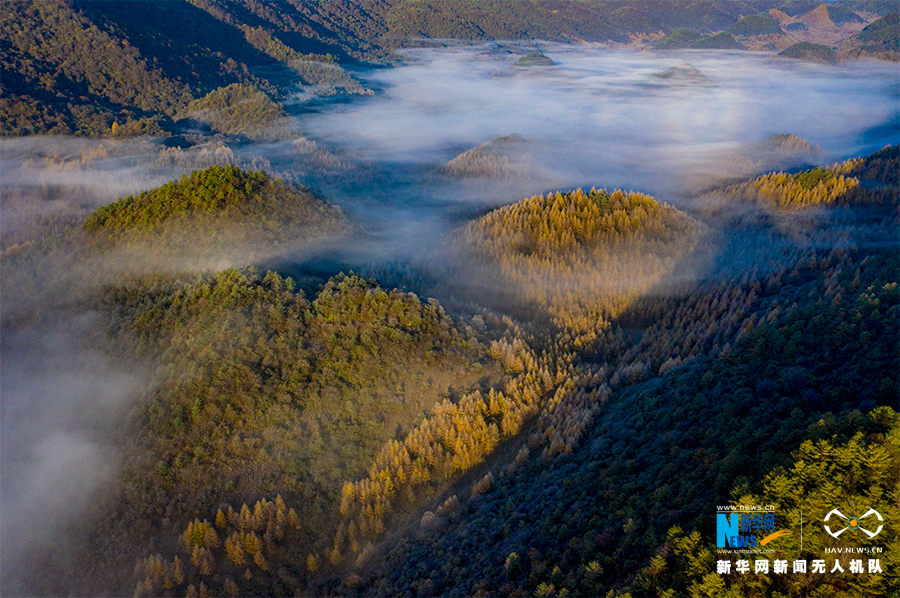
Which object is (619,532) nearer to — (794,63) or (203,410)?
(203,410)

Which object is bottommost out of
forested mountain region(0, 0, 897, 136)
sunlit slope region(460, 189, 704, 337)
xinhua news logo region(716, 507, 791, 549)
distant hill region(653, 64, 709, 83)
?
sunlit slope region(460, 189, 704, 337)

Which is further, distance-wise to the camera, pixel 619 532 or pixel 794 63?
pixel 794 63

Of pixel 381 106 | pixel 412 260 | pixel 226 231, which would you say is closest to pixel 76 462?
pixel 226 231

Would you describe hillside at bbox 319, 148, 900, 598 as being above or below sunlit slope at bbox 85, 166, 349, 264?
below

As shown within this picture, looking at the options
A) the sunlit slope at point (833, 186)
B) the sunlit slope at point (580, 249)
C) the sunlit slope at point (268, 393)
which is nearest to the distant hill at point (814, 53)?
the sunlit slope at point (833, 186)

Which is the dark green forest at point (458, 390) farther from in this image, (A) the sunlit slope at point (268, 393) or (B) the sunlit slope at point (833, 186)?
(B) the sunlit slope at point (833, 186)

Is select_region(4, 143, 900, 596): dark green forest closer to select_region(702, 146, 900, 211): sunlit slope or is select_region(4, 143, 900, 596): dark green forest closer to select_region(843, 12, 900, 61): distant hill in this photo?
select_region(702, 146, 900, 211): sunlit slope

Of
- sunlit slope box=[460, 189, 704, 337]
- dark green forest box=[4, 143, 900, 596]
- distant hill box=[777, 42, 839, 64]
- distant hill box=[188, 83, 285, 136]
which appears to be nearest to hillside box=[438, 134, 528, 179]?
distant hill box=[188, 83, 285, 136]
